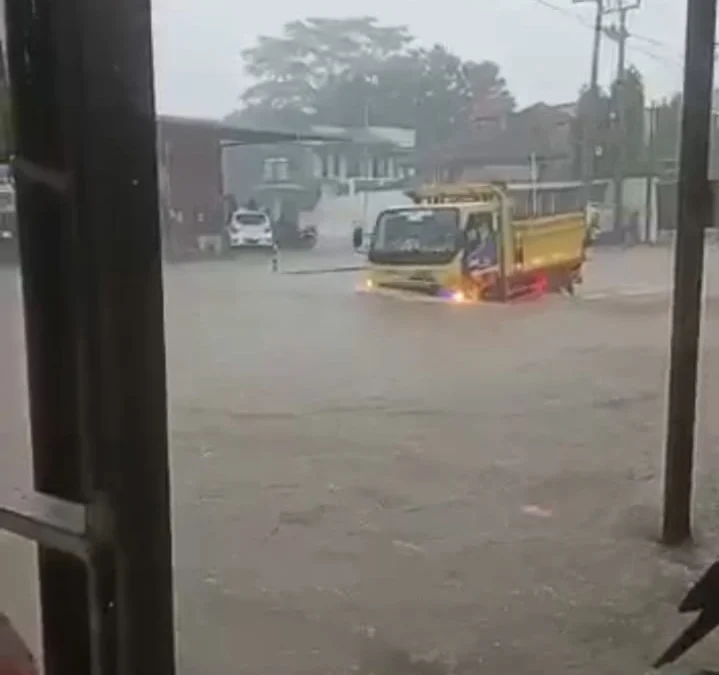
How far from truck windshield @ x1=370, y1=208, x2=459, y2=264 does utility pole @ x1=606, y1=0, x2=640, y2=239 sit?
0.30m

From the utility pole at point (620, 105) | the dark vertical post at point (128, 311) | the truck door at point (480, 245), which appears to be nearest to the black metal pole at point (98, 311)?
the dark vertical post at point (128, 311)

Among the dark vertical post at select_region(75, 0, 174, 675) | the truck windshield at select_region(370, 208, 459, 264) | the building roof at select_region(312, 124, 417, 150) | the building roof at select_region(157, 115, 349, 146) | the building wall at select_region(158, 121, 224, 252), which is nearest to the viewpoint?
the dark vertical post at select_region(75, 0, 174, 675)

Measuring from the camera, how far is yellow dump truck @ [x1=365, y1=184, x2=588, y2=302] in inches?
78.5

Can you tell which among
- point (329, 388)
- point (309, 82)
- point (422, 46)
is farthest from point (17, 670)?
point (329, 388)

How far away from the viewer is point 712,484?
1705 millimetres

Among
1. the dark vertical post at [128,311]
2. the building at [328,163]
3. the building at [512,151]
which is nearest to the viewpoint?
the dark vertical post at [128,311]

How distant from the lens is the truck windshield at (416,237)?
1962 millimetres

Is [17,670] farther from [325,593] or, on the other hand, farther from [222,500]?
[222,500]

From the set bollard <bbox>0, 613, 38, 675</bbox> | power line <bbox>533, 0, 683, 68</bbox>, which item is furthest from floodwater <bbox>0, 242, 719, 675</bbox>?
power line <bbox>533, 0, 683, 68</bbox>

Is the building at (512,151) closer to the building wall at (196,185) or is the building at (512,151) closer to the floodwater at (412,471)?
the floodwater at (412,471)

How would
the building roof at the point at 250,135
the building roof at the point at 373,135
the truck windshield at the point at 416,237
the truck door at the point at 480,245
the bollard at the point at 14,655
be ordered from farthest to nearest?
the truck door at the point at 480,245 → the truck windshield at the point at 416,237 → the building roof at the point at 373,135 → the building roof at the point at 250,135 → the bollard at the point at 14,655

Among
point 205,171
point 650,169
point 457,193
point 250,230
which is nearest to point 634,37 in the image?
point 650,169

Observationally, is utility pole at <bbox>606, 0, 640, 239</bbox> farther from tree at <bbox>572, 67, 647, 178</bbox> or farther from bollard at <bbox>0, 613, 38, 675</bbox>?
bollard at <bbox>0, 613, 38, 675</bbox>

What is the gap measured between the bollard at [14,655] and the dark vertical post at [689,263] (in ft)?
3.37
